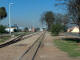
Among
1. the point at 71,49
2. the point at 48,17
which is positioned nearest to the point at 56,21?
the point at 71,49

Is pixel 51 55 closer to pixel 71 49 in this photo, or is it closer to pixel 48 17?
pixel 71 49

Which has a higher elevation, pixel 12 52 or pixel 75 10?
pixel 75 10

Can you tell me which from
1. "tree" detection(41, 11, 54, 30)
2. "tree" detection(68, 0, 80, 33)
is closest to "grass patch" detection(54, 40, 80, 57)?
"tree" detection(68, 0, 80, 33)

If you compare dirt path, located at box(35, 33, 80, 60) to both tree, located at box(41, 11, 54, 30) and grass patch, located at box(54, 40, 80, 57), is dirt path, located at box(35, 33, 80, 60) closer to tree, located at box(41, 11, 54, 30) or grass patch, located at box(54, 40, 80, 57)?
grass patch, located at box(54, 40, 80, 57)

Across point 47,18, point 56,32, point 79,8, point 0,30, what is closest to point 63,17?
point 79,8

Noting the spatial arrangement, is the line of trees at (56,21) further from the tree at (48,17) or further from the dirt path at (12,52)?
the dirt path at (12,52)

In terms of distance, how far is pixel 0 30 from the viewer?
85625mm

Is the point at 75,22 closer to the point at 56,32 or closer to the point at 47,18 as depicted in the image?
the point at 56,32

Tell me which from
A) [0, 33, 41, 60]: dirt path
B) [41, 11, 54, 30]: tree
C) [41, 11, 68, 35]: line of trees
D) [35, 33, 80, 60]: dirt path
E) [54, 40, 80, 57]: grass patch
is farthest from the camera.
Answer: [41, 11, 54, 30]: tree

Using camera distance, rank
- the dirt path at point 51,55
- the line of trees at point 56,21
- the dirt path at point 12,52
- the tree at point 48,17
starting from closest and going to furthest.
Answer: the dirt path at point 51,55
the dirt path at point 12,52
the line of trees at point 56,21
the tree at point 48,17

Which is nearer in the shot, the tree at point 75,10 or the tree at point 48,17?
the tree at point 75,10

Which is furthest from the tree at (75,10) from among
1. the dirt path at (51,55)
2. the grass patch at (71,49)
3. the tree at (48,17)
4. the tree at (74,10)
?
the tree at (48,17)

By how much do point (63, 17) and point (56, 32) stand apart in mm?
33682

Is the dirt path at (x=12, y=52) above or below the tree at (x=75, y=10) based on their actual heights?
below
